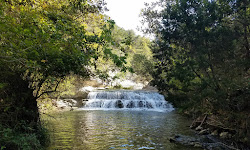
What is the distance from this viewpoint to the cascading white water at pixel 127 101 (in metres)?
21.5

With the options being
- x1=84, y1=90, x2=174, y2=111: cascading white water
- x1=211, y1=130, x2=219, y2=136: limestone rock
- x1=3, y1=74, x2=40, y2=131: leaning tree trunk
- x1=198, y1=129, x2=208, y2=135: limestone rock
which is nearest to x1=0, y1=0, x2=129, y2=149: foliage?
x1=3, y1=74, x2=40, y2=131: leaning tree trunk

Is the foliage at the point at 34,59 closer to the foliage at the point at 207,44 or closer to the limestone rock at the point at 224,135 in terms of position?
the limestone rock at the point at 224,135

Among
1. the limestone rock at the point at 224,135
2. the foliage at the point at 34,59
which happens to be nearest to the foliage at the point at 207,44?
the limestone rock at the point at 224,135

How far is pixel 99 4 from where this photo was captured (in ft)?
27.1

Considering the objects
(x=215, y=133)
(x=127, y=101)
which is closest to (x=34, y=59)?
(x=215, y=133)

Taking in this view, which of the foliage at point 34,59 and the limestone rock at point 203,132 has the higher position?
the foliage at point 34,59

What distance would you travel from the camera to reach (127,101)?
22172mm

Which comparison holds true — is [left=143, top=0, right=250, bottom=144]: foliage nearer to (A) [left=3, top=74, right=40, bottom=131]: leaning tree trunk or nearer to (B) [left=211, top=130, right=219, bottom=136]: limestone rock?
(B) [left=211, top=130, right=219, bottom=136]: limestone rock

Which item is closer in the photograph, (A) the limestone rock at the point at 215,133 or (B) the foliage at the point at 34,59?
(B) the foliage at the point at 34,59

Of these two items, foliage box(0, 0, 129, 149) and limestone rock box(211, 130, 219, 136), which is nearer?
foliage box(0, 0, 129, 149)

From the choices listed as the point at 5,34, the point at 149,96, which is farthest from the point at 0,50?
the point at 149,96

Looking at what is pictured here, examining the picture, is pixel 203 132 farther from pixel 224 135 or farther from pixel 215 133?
pixel 224 135

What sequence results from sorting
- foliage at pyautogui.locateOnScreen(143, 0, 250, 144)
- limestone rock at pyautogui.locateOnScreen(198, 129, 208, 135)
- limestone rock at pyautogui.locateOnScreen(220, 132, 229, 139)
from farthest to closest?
foliage at pyautogui.locateOnScreen(143, 0, 250, 144) → limestone rock at pyautogui.locateOnScreen(198, 129, 208, 135) → limestone rock at pyautogui.locateOnScreen(220, 132, 229, 139)

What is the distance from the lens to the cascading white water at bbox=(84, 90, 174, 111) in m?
21.5
